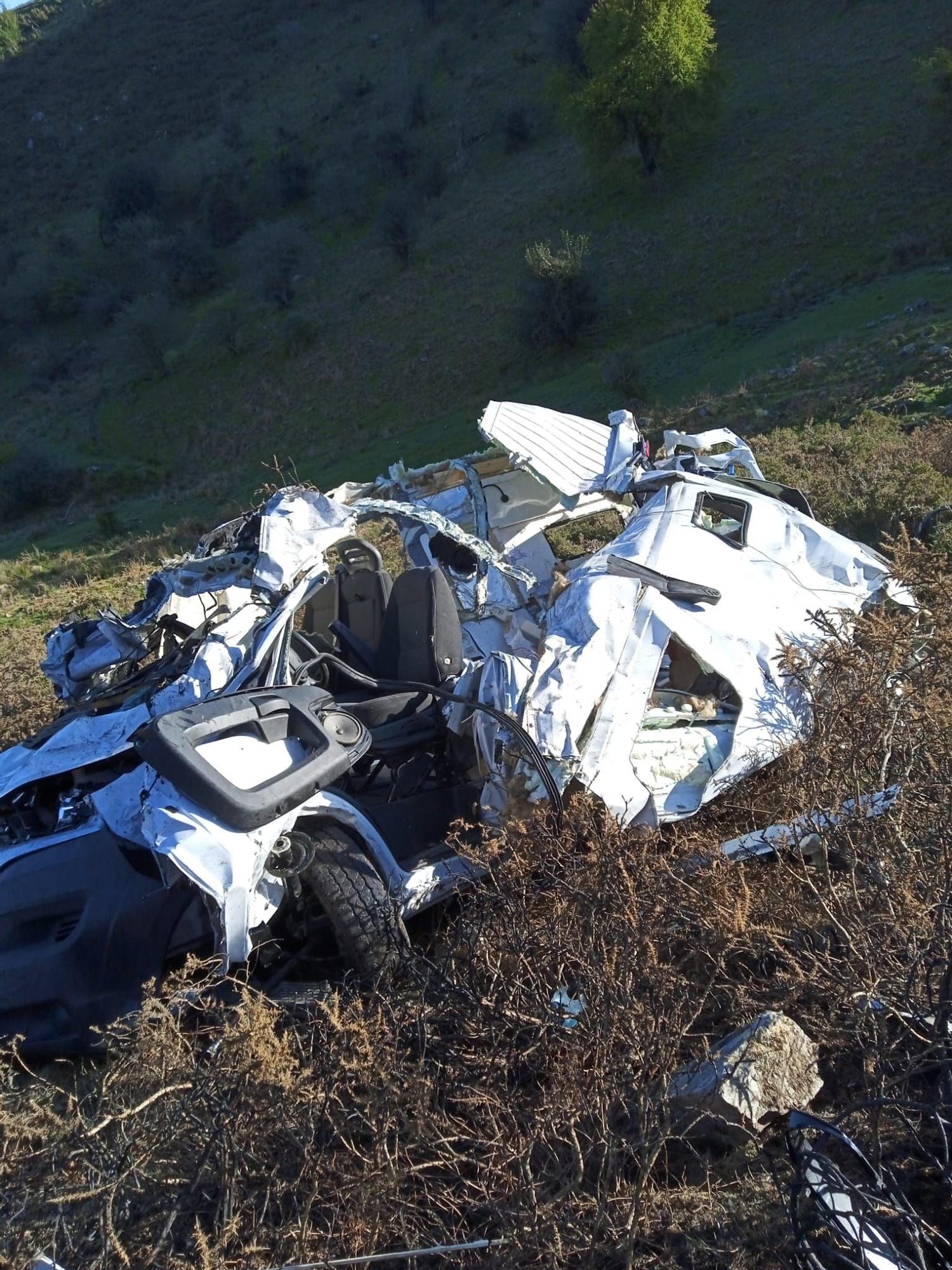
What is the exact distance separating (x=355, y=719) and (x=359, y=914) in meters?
0.80

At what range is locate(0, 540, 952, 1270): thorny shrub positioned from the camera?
2.73 meters

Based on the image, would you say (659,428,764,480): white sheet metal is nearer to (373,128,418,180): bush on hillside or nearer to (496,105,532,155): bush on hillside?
(496,105,532,155): bush on hillside

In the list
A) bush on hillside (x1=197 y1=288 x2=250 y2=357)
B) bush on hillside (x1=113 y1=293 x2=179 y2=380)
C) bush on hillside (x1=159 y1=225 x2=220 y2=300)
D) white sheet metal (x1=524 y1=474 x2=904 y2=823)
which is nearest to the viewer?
white sheet metal (x1=524 y1=474 x2=904 y2=823)

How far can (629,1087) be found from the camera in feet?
9.44

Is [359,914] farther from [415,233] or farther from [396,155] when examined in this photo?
[396,155]

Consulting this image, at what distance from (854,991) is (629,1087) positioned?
73 centimetres

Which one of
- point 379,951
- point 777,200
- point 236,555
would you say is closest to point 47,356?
point 777,200

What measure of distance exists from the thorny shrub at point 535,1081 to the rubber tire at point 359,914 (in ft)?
0.42

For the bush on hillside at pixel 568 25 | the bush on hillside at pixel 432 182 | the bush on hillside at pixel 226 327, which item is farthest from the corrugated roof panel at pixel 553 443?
the bush on hillside at pixel 568 25

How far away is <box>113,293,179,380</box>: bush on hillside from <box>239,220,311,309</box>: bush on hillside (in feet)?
10.2

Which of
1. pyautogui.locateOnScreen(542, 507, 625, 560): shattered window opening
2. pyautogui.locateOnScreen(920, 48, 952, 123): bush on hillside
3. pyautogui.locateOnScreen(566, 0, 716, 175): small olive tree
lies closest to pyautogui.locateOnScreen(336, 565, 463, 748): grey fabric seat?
pyautogui.locateOnScreen(542, 507, 625, 560): shattered window opening

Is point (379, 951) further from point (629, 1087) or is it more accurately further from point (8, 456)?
point (8, 456)

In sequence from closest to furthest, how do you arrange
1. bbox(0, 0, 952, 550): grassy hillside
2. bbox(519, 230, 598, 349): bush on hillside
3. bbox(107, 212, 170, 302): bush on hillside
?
bbox(0, 0, 952, 550): grassy hillside → bbox(519, 230, 598, 349): bush on hillside → bbox(107, 212, 170, 302): bush on hillside

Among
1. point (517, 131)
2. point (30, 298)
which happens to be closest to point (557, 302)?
point (517, 131)
